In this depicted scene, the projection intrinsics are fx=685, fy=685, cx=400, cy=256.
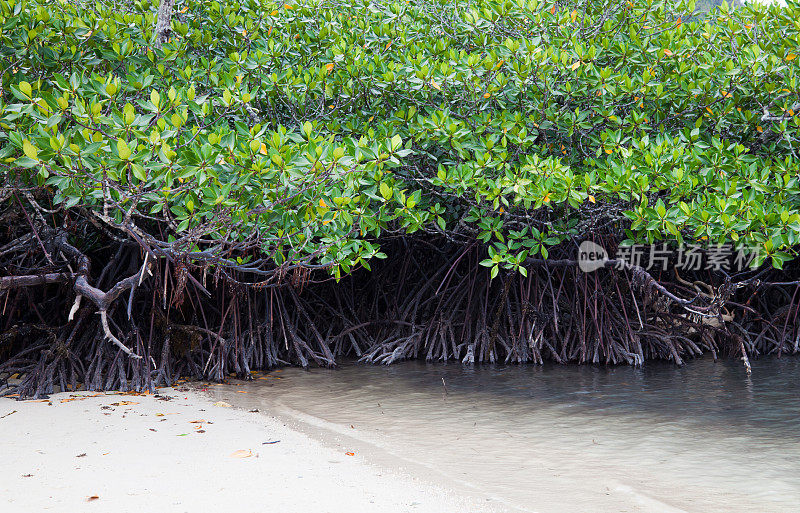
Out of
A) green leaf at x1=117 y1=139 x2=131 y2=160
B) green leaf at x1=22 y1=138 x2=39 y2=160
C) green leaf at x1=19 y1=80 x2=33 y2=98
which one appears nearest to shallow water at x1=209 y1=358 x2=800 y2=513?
green leaf at x1=117 y1=139 x2=131 y2=160

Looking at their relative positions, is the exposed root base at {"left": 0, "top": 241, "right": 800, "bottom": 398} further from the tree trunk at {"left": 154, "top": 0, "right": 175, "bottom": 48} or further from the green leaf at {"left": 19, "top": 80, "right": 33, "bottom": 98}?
the green leaf at {"left": 19, "top": 80, "right": 33, "bottom": 98}

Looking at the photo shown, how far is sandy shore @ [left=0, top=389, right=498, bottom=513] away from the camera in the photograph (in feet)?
7.32

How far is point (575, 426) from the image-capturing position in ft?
11.6

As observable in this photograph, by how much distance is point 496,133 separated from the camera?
4.34 m

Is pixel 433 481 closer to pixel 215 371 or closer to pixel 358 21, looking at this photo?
pixel 215 371

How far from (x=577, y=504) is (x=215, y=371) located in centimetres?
297

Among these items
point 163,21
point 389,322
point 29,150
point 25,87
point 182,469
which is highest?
point 163,21

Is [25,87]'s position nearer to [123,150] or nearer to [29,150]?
[29,150]

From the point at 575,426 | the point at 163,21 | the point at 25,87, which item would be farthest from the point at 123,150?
the point at 575,426

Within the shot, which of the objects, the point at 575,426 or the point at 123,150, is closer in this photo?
the point at 123,150

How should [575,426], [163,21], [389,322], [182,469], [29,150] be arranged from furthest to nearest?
1. [389,322]
2. [163,21]
3. [575,426]
4. [29,150]
5. [182,469]

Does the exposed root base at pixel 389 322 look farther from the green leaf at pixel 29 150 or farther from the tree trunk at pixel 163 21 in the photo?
the green leaf at pixel 29 150

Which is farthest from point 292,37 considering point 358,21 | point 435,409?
point 435,409

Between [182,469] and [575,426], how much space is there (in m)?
1.98
